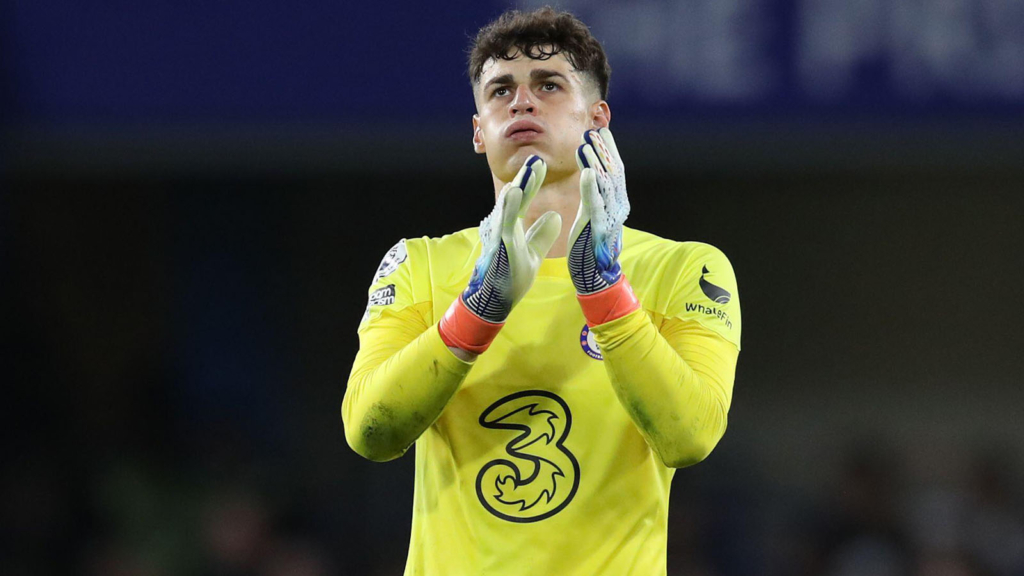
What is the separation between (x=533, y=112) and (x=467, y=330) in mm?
641

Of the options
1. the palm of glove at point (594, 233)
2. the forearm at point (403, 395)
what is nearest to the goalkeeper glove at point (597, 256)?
the palm of glove at point (594, 233)

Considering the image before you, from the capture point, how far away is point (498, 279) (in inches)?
102

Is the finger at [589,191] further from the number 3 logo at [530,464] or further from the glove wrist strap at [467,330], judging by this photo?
the number 3 logo at [530,464]

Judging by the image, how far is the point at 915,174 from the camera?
26.0 feet

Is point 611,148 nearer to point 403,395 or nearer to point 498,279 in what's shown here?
point 498,279

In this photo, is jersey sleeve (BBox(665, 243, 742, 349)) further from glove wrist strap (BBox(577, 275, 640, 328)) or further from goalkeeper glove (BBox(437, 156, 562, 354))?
goalkeeper glove (BBox(437, 156, 562, 354))

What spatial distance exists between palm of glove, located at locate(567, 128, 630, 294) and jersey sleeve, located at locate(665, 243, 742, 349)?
0.30m

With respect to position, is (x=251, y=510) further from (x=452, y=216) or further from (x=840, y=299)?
(x=840, y=299)

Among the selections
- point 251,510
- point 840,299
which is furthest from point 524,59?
point 840,299

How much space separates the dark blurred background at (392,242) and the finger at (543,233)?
3.07 m

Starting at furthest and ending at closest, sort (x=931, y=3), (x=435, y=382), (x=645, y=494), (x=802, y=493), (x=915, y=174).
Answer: (x=915, y=174), (x=802, y=493), (x=931, y=3), (x=645, y=494), (x=435, y=382)

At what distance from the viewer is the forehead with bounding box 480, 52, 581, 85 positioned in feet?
10.1

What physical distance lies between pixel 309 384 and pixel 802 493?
2.90 metres

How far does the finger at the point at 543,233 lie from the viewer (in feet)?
8.93
